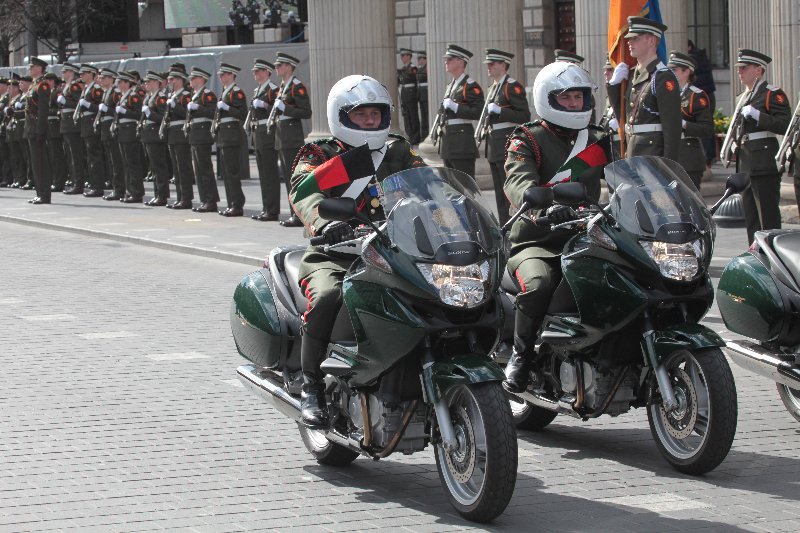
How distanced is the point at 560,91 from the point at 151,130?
16.2 metres

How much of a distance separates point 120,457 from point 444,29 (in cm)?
1447

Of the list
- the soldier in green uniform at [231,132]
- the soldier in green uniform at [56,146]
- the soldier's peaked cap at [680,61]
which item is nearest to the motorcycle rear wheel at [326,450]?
the soldier's peaked cap at [680,61]

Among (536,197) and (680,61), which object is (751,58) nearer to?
(680,61)

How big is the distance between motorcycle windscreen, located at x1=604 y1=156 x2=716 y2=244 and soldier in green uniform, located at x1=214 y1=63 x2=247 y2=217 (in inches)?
545

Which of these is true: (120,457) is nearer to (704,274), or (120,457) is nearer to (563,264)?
(563,264)

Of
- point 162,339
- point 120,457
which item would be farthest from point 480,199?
point 162,339

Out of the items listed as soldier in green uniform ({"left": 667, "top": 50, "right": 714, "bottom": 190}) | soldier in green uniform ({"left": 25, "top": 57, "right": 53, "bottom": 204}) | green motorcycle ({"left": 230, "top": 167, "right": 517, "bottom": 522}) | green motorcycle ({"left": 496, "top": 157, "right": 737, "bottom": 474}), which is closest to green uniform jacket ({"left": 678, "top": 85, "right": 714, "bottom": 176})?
soldier in green uniform ({"left": 667, "top": 50, "right": 714, "bottom": 190})

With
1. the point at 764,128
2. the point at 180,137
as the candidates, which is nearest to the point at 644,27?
the point at 764,128

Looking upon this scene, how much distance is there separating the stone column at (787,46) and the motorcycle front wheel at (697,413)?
32.4ft

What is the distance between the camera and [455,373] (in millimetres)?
6000

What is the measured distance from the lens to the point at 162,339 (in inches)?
437

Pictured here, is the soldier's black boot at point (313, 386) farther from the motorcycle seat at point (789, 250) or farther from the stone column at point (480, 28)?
the stone column at point (480, 28)

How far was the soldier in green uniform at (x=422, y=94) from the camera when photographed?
31391 millimetres

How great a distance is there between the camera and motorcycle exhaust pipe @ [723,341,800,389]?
23.7 feet
